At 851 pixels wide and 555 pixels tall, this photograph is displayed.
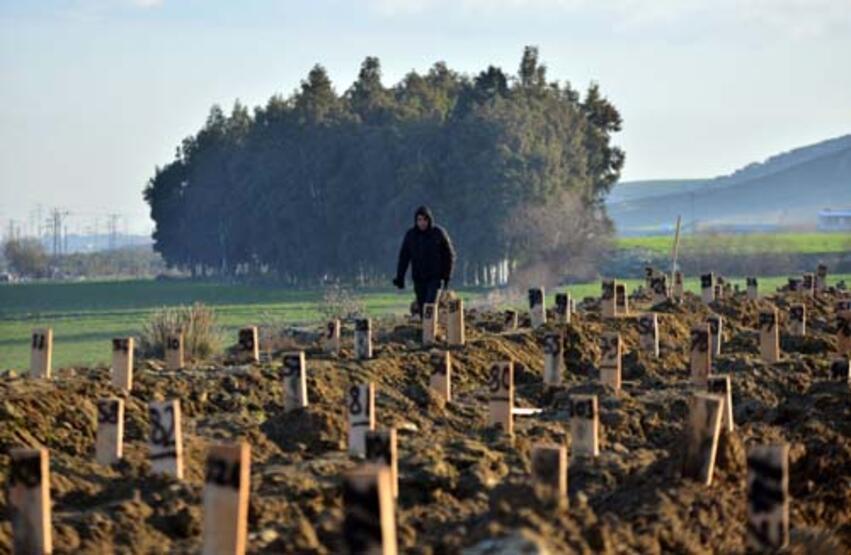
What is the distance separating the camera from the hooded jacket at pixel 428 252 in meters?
26.5

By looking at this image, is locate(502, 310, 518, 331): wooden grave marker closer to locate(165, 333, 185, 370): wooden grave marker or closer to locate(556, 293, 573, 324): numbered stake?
locate(556, 293, 573, 324): numbered stake

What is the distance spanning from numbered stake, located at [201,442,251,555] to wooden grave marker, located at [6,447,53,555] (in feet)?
3.03

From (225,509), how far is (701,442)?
3.12 metres

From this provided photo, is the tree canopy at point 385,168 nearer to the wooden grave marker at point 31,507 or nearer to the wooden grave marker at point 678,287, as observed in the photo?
the wooden grave marker at point 678,287

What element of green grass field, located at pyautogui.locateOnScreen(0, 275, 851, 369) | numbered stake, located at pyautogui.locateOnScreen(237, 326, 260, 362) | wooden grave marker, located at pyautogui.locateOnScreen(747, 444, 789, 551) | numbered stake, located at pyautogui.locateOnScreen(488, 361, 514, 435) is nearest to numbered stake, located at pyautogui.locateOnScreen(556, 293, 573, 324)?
numbered stake, located at pyautogui.locateOnScreen(237, 326, 260, 362)

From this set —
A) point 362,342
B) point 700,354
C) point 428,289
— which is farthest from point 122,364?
point 428,289

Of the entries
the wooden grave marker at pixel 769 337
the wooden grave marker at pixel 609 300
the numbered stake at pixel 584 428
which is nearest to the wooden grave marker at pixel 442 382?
the wooden grave marker at pixel 769 337

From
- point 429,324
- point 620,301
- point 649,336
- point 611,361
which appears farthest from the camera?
point 620,301

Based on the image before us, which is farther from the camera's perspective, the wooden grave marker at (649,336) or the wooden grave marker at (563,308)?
the wooden grave marker at (563,308)

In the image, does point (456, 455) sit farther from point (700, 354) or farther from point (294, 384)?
point (700, 354)

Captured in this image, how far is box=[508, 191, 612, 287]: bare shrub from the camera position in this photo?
84812mm

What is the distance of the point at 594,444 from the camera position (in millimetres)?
13633

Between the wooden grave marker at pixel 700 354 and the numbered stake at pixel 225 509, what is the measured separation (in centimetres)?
972

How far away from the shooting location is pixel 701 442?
11.7 metres
